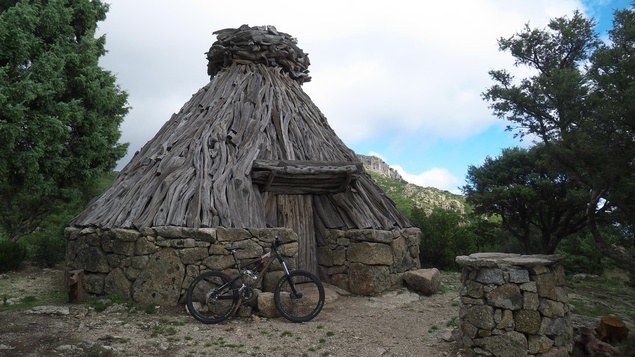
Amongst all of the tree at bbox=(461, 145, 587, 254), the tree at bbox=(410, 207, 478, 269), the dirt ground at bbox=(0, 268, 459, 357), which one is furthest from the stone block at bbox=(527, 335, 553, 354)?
Answer: the tree at bbox=(461, 145, 587, 254)

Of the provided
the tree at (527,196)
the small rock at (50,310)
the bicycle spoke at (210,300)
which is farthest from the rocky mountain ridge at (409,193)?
the small rock at (50,310)

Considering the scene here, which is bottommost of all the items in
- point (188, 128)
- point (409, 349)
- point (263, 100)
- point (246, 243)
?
point (409, 349)

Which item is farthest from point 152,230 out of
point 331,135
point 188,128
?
point 331,135

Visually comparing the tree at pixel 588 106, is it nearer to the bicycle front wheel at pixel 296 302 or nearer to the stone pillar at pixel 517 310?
the stone pillar at pixel 517 310

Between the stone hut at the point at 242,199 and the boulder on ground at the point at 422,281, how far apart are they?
298 mm

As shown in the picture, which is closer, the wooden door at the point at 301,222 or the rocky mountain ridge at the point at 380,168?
the wooden door at the point at 301,222

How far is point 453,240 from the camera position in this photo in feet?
48.6

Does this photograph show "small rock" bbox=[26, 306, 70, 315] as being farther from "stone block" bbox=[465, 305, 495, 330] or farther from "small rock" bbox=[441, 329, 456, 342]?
"stone block" bbox=[465, 305, 495, 330]

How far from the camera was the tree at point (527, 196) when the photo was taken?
54.2 ft

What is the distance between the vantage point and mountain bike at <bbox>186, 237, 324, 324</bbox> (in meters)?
7.02

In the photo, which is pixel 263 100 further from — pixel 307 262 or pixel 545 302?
pixel 545 302

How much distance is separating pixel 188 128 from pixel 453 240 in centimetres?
949

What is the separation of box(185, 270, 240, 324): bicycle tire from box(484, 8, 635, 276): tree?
6.25 m

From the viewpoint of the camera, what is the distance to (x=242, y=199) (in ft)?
28.3
